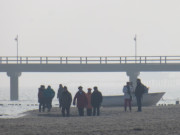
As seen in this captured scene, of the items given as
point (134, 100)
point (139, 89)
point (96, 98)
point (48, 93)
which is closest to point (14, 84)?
point (134, 100)

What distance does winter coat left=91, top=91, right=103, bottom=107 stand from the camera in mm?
29859

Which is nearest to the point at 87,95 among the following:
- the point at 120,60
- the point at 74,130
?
the point at 74,130

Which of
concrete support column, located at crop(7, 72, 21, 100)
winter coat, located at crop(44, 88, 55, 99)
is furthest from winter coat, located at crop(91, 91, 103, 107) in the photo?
concrete support column, located at crop(7, 72, 21, 100)

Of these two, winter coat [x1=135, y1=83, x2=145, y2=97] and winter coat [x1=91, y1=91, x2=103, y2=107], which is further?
winter coat [x1=135, y1=83, x2=145, y2=97]

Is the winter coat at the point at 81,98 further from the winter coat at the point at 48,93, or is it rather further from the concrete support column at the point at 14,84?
the concrete support column at the point at 14,84

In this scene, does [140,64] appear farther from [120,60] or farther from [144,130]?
[144,130]

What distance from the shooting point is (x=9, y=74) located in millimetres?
78250

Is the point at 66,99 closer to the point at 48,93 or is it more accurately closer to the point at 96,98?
the point at 96,98

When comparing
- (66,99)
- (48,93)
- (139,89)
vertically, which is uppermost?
(139,89)

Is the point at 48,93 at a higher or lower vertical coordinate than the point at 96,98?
higher

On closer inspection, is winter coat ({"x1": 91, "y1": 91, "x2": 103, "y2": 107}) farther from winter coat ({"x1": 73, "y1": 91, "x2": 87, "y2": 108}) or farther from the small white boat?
the small white boat

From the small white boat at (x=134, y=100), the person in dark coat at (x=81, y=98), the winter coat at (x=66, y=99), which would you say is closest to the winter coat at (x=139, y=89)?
the person in dark coat at (x=81, y=98)

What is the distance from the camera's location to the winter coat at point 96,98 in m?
29.9

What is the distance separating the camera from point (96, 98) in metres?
30.0
